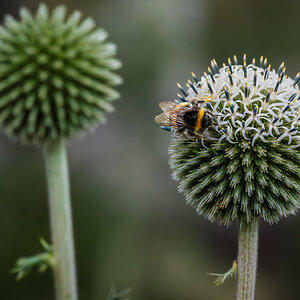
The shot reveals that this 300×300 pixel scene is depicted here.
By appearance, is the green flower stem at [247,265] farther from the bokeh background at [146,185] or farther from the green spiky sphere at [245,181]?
the bokeh background at [146,185]

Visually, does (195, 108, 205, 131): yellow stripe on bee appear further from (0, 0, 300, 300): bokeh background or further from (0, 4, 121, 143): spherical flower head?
(0, 0, 300, 300): bokeh background

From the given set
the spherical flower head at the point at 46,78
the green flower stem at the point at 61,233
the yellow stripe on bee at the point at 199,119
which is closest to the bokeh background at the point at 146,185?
the green flower stem at the point at 61,233

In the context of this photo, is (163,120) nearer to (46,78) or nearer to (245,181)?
(245,181)

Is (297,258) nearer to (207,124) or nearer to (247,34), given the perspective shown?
(247,34)

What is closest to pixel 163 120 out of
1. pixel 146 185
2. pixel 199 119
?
pixel 199 119

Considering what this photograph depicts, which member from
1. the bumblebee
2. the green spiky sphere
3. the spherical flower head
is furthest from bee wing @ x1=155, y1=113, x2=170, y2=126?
the spherical flower head

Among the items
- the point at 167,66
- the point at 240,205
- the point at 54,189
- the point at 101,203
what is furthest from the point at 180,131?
the point at 167,66
